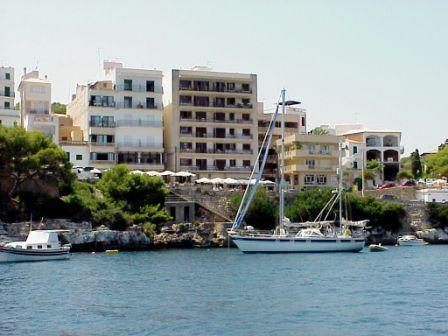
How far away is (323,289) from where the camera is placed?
46.1m

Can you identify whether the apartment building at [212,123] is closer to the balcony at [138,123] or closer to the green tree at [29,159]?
the balcony at [138,123]

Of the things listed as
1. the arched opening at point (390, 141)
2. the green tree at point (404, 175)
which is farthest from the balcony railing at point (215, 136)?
the arched opening at point (390, 141)

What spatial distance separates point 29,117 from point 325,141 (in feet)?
126

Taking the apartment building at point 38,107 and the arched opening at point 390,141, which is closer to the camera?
the apartment building at point 38,107

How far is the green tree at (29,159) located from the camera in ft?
256

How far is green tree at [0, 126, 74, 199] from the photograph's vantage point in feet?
256

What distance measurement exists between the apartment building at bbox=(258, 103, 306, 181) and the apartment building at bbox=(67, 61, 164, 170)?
52.9 ft

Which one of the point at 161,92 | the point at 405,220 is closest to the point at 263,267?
the point at 405,220

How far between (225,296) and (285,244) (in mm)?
31929

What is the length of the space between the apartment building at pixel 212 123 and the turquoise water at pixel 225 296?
35927 millimetres

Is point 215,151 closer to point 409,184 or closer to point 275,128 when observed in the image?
point 275,128

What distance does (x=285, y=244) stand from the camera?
74375mm

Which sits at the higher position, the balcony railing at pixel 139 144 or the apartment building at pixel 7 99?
the apartment building at pixel 7 99

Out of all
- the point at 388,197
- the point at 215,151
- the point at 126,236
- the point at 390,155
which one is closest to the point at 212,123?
the point at 215,151
